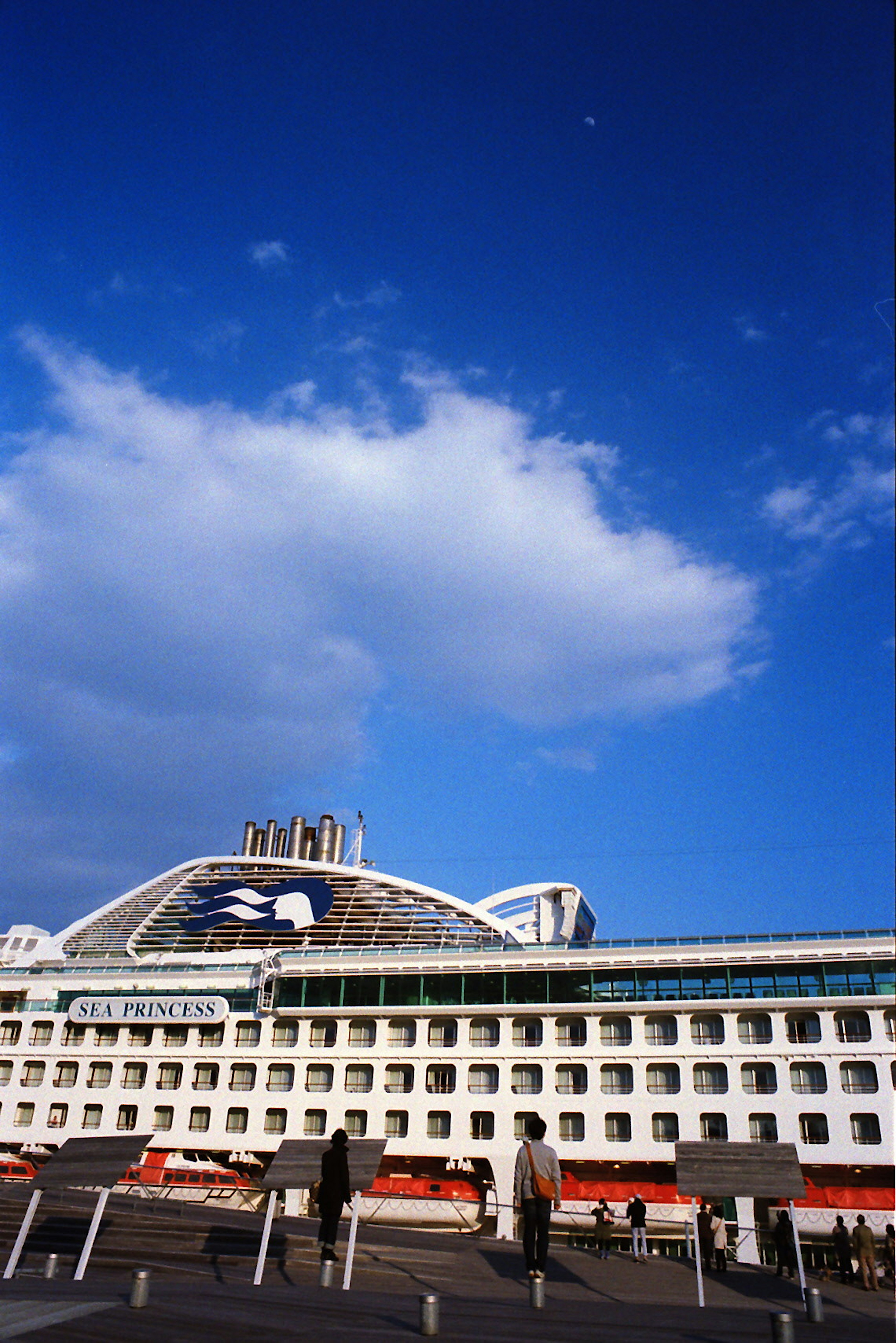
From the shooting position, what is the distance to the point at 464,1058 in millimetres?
36531

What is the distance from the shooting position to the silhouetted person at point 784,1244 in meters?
20.1

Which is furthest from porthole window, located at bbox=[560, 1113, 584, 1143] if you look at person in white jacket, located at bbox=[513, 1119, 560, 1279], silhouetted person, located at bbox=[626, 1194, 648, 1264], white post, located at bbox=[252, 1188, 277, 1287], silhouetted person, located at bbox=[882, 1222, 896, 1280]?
person in white jacket, located at bbox=[513, 1119, 560, 1279]

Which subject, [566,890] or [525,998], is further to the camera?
[566,890]

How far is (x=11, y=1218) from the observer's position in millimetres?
23641

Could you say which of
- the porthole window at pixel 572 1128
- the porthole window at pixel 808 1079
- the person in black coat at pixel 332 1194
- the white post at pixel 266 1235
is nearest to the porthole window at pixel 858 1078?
the porthole window at pixel 808 1079

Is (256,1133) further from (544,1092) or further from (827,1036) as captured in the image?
(827,1036)

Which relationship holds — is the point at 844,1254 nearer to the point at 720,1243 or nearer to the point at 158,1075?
the point at 720,1243

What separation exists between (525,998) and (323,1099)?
29.6 ft

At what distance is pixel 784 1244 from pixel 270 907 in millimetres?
30046

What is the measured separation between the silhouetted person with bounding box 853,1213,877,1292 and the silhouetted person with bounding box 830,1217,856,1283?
0.29m

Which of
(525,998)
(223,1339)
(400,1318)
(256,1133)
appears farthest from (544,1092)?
(223,1339)

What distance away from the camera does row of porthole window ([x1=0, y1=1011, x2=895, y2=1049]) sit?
34.0 meters

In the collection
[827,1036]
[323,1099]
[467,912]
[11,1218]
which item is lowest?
[11,1218]

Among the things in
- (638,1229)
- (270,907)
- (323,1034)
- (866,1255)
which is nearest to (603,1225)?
(638,1229)
